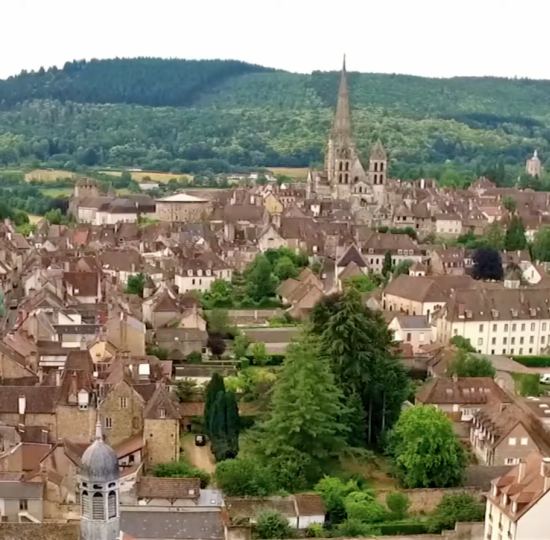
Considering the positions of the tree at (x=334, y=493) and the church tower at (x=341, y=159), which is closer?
the tree at (x=334, y=493)

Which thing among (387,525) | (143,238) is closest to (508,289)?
(387,525)

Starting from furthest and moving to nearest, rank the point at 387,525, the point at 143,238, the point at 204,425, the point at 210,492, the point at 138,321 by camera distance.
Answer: the point at 143,238 < the point at 138,321 < the point at 204,425 < the point at 210,492 < the point at 387,525

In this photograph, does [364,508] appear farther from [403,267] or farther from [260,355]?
[403,267]

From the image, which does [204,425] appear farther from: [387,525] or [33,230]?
[33,230]

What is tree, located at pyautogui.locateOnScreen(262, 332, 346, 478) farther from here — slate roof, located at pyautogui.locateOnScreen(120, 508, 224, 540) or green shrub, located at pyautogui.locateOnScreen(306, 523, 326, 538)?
slate roof, located at pyautogui.locateOnScreen(120, 508, 224, 540)

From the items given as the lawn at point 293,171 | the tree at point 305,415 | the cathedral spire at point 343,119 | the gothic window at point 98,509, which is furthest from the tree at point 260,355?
the lawn at point 293,171

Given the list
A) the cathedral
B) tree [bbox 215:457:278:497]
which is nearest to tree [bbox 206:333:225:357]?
tree [bbox 215:457:278:497]

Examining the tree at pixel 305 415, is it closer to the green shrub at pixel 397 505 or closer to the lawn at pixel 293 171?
the green shrub at pixel 397 505
